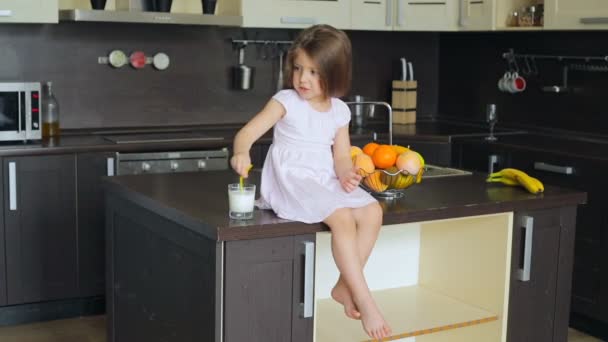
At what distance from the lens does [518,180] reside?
10.5 ft

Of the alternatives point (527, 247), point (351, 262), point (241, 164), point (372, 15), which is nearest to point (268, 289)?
point (351, 262)

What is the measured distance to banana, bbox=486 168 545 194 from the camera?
3.11 metres

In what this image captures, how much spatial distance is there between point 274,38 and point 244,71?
32 cm

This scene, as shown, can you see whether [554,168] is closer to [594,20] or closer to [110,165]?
[594,20]

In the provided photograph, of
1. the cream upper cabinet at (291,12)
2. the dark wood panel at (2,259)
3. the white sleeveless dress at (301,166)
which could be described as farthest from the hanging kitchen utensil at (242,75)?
the white sleeveless dress at (301,166)

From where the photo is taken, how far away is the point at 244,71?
5172 mm

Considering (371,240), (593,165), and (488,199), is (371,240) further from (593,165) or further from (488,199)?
(593,165)

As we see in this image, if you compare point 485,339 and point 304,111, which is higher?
point 304,111

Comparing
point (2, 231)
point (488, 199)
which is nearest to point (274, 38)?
point (2, 231)

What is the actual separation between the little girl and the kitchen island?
0.07 m

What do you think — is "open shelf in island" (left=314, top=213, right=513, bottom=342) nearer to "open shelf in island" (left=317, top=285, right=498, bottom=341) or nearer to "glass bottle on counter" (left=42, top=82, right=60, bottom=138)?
"open shelf in island" (left=317, top=285, right=498, bottom=341)

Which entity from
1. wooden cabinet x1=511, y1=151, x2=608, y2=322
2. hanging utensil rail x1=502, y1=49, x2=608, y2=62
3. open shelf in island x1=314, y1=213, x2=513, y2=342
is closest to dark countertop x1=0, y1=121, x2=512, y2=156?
hanging utensil rail x1=502, y1=49, x2=608, y2=62

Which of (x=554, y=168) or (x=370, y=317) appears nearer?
(x=370, y=317)

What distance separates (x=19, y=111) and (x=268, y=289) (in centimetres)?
221
